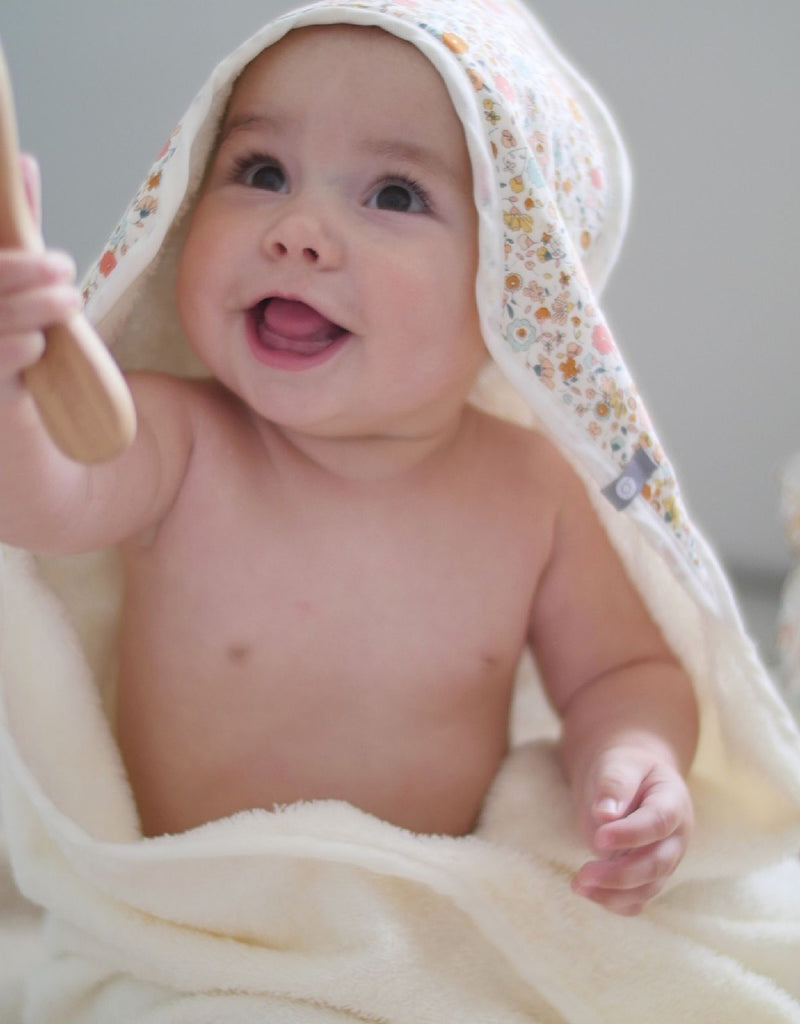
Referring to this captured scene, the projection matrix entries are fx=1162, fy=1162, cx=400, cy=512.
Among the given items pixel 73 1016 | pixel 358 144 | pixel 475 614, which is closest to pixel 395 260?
pixel 358 144

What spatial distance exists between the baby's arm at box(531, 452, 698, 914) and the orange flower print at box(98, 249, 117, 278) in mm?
339

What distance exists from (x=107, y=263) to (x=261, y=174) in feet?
0.36

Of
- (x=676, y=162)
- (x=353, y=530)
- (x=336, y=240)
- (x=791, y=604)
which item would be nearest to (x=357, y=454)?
(x=353, y=530)

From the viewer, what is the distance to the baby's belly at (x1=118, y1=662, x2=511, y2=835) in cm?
73

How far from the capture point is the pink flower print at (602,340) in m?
0.70

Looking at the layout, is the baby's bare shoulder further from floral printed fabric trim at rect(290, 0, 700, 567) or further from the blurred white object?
the blurred white object

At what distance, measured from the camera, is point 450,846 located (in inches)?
27.8

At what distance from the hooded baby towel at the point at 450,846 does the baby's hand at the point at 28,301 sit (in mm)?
310

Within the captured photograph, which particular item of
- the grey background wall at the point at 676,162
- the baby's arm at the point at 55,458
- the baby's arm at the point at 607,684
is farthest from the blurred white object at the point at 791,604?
the baby's arm at the point at 55,458

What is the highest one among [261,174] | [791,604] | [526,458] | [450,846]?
[261,174]

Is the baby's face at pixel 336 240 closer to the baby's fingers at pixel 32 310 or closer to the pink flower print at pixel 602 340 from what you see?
the pink flower print at pixel 602 340

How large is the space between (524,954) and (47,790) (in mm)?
302

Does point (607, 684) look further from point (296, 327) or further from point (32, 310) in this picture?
point (32, 310)

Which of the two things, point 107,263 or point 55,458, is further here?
point 107,263
